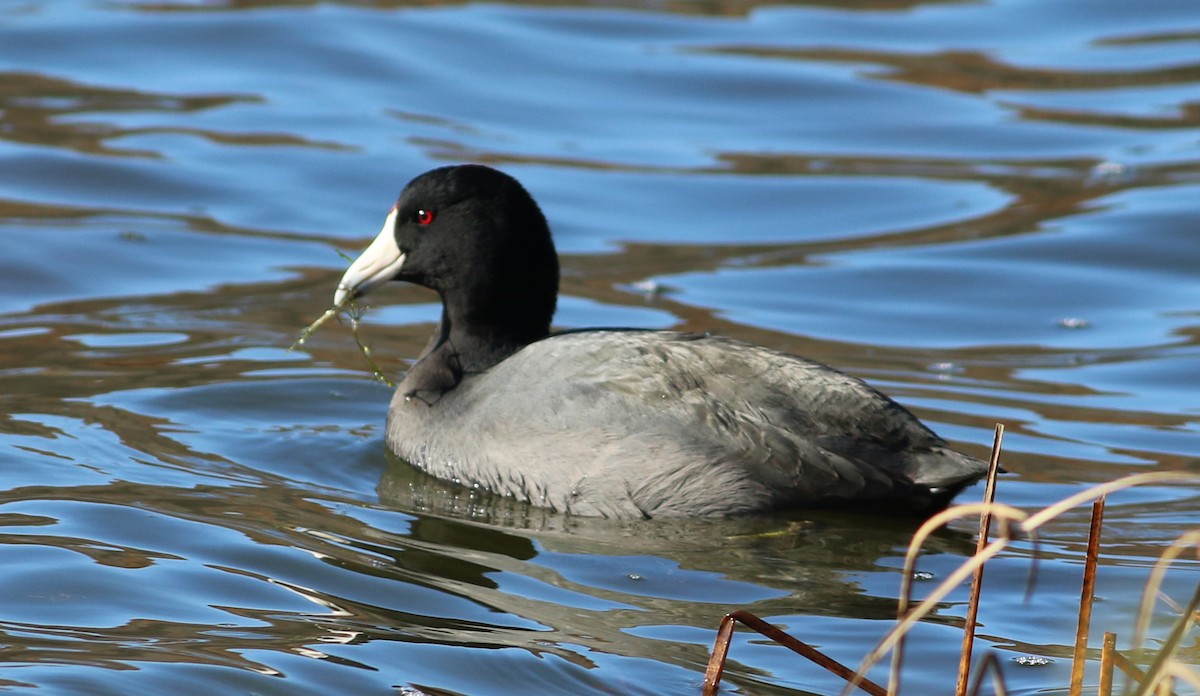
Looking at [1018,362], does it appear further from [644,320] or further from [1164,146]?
[1164,146]

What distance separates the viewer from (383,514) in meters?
5.31

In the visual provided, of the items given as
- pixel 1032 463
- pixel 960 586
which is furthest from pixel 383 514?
pixel 1032 463

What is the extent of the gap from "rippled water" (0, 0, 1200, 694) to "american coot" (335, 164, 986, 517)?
4.9 inches

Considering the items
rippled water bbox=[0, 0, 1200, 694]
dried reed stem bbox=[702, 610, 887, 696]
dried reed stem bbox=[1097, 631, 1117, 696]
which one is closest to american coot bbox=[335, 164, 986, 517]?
rippled water bbox=[0, 0, 1200, 694]

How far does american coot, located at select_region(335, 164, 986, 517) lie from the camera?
205 inches

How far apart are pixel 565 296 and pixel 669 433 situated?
3.01m

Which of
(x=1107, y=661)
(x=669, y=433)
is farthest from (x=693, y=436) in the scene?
(x=1107, y=661)

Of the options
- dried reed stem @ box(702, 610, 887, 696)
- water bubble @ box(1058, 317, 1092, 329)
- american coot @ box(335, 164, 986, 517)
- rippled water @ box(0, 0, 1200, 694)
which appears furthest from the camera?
water bubble @ box(1058, 317, 1092, 329)

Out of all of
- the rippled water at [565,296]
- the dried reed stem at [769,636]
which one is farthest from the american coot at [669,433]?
the dried reed stem at [769,636]

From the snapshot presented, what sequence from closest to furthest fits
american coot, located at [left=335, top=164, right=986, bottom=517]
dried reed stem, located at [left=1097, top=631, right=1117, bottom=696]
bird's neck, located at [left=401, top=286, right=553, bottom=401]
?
dried reed stem, located at [left=1097, top=631, right=1117, bottom=696]
american coot, located at [left=335, top=164, right=986, bottom=517]
bird's neck, located at [left=401, top=286, right=553, bottom=401]

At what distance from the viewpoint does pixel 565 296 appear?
8.23 meters

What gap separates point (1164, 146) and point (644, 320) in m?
4.51

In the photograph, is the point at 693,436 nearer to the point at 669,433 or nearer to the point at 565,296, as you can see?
the point at 669,433

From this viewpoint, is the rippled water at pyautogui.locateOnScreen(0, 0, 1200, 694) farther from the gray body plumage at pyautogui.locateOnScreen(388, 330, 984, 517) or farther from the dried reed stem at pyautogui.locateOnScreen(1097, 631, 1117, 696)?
the dried reed stem at pyautogui.locateOnScreen(1097, 631, 1117, 696)
